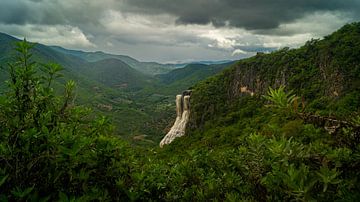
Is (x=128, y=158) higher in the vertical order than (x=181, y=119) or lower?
higher

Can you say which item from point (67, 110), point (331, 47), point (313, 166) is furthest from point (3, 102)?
point (331, 47)

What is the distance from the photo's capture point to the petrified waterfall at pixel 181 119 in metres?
76.3

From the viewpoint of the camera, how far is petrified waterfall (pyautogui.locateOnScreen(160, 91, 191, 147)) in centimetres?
7629

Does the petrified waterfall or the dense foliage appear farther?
the petrified waterfall

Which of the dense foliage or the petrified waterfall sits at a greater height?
the dense foliage

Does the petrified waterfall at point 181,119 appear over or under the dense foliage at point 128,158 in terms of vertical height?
under

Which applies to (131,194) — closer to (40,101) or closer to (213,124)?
(40,101)

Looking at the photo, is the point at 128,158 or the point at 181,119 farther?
the point at 181,119

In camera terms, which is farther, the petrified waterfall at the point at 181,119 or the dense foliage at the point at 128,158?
the petrified waterfall at the point at 181,119

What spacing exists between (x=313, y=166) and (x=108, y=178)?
2120mm

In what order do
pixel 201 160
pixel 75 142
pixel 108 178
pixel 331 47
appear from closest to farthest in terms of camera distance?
pixel 75 142 → pixel 108 178 → pixel 201 160 → pixel 331 47

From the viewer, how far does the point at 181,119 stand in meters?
80.3

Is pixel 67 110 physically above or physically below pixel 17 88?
below

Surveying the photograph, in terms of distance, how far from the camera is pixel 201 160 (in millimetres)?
5789
